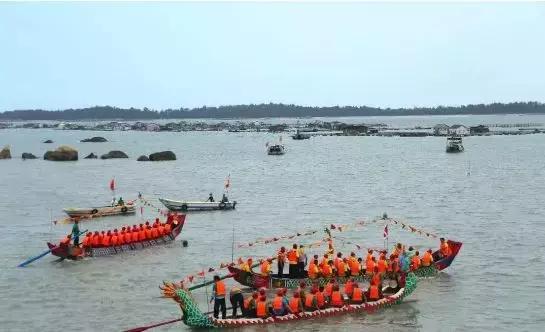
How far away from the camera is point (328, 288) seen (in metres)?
25.2

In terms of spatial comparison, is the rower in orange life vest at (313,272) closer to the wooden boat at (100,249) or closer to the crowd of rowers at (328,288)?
the crowd of rowers at (328,288)

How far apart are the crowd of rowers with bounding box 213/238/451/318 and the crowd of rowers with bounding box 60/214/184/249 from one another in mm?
9776

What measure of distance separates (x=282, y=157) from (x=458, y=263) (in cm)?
7950

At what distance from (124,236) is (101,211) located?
47.8 feet

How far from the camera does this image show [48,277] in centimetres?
3133

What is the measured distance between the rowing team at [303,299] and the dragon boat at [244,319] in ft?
0.47

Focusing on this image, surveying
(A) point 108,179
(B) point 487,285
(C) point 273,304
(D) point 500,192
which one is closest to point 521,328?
(B) point 487,285

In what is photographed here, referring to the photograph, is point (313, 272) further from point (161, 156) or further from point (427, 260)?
point (161, 156)

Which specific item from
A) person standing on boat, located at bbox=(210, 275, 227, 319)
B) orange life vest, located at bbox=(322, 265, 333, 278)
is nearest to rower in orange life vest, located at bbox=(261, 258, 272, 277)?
orange life vest, located at bbox=(322, 265, 333, 278)

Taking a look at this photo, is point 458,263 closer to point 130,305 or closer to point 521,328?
point 521,328

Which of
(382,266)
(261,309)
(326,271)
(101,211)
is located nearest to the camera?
(261,309)

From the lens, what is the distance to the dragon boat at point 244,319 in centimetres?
2272

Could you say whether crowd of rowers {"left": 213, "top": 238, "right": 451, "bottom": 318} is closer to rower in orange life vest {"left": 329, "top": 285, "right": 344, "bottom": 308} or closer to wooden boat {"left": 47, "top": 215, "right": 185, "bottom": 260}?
rower in orange life vest {"left": 329, "top": 285, "right": 344, "bottom": 308}

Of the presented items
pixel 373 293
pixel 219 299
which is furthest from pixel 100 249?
pixel 373 293
